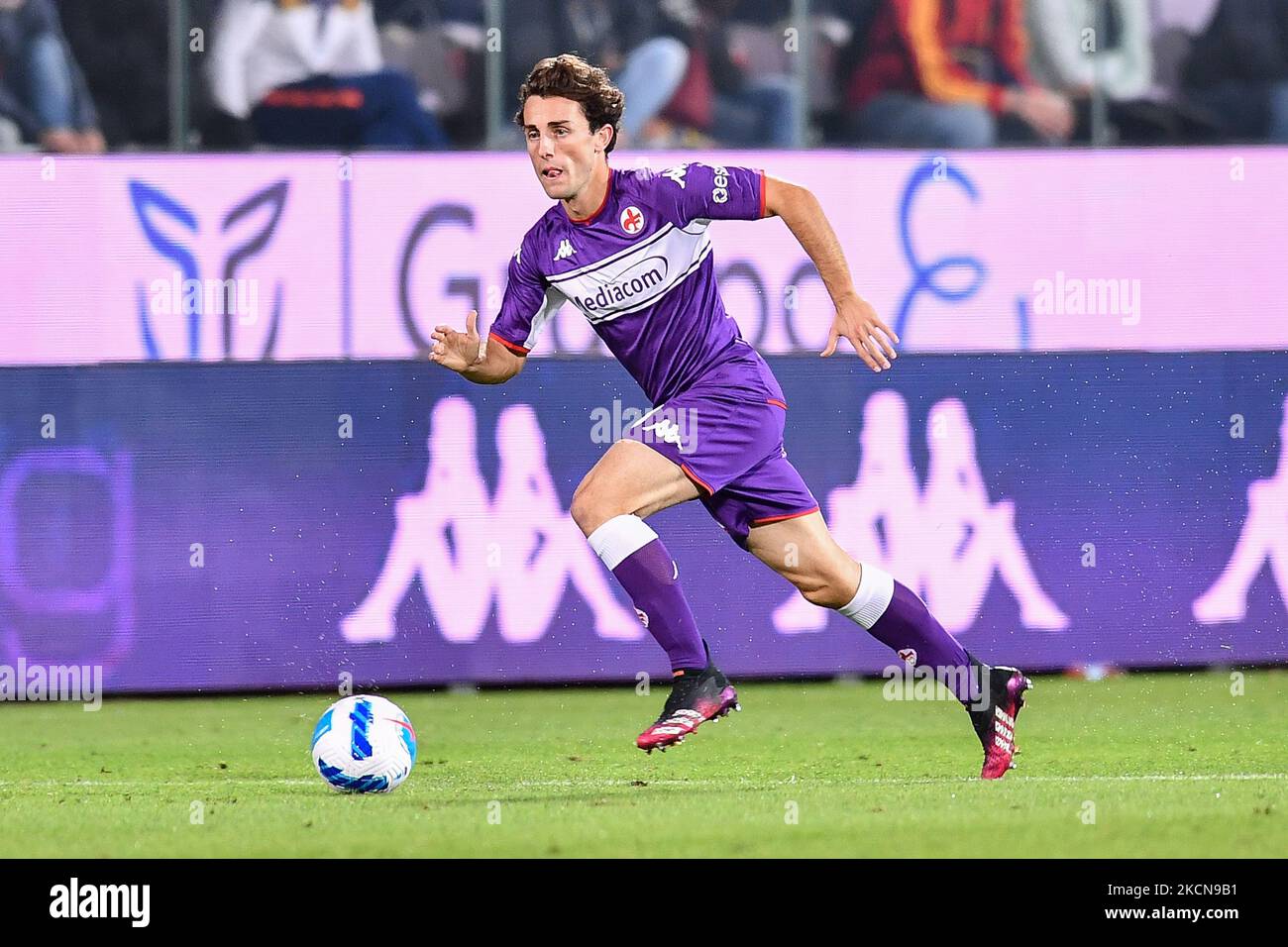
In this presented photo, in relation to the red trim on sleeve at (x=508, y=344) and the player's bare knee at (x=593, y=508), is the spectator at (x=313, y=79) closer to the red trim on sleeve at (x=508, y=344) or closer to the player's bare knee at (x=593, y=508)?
the red trim on sleeve at (x=508, y=344)

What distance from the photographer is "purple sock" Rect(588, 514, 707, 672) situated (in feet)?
20.4

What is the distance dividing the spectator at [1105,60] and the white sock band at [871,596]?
8.32 meters

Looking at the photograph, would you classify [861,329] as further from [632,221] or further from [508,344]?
[508,344]

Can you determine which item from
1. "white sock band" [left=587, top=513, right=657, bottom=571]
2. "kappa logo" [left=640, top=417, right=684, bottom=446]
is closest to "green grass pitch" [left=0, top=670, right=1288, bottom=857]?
"white sock band" [left=587, top=513, right=657, bottom=571]

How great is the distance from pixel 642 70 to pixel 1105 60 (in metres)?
3.08

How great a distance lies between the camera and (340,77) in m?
13.8

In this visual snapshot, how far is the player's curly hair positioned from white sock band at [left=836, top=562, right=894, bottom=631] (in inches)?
61.6

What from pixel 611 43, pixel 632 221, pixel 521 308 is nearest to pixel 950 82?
pixel 611 43

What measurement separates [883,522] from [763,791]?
12.6ft

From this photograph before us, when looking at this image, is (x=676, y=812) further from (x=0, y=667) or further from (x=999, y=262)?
(x=999, y=262)

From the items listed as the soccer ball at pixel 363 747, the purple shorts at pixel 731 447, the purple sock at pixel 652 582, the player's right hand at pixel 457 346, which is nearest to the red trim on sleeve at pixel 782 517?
the purple shorts at pixel 731 447

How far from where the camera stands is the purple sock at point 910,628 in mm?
6391

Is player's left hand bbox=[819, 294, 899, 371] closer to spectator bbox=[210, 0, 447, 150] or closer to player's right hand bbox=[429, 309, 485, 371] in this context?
player's right hand bbox=[429, 309, 485, 371]

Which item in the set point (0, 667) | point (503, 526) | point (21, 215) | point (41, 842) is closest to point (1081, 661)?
point (503, 526)
